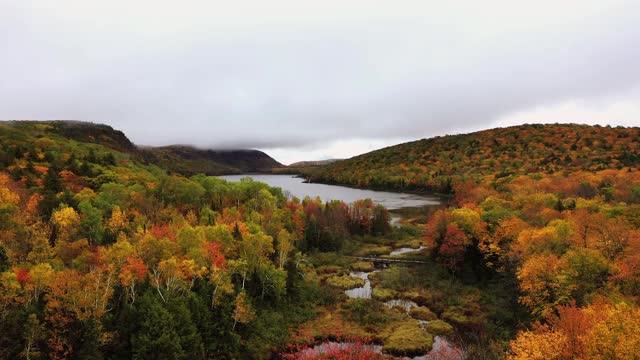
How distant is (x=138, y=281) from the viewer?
4897cm

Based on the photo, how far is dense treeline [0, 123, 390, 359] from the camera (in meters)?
41.6

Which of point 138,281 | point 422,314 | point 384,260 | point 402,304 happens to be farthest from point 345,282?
point 138,281

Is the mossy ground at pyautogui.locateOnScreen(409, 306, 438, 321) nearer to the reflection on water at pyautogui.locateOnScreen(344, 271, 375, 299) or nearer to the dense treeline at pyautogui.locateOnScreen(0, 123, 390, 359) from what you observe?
the reflection on water at pyautogui.locateOnScreen(344, 271, 375, 299)

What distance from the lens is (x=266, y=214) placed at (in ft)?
315

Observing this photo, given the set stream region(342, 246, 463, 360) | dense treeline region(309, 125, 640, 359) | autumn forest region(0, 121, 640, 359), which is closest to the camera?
dense treeline region(309, 125, 640, 359)

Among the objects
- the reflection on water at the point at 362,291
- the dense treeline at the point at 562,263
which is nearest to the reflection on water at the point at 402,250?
the dense treeline at the point at 562,263

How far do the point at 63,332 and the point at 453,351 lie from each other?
4612cm

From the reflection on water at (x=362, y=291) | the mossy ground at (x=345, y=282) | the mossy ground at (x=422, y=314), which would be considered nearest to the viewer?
the mossy ground at (x=422, y=314)

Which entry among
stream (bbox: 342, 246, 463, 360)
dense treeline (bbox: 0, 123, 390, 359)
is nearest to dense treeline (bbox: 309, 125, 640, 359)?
stream (bbox: 342, 246, 463, 360)

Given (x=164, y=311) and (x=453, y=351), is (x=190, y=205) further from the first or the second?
(x=453, y=351)

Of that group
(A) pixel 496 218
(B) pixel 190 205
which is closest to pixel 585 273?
A: (A) pixel 496 218

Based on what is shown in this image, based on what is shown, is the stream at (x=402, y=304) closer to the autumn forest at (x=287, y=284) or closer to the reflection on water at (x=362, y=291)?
the reflection on water at (x=362, y=291)

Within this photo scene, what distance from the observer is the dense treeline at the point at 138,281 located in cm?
4162

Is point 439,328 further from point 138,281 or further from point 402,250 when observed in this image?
point 402,250
